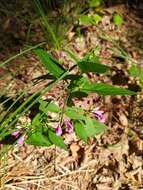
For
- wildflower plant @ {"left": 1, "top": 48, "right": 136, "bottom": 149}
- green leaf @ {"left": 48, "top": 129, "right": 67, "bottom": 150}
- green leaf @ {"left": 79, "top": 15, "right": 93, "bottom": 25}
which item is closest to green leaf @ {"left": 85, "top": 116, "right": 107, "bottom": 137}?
wildflower plant @ {"left": 1, "top": 48, "right": 136, "bottom": 149}

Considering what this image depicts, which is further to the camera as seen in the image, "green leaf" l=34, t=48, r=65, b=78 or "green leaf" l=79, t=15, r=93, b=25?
"green leaf" l=79, t=15, r=93, b=25

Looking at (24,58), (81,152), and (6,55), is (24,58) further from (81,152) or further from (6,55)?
(81,152)

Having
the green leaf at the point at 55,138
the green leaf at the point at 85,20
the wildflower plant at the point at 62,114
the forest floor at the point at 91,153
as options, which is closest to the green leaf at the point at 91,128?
the wildflower plant at the point at 62,114

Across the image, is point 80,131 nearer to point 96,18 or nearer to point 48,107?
point 48,107

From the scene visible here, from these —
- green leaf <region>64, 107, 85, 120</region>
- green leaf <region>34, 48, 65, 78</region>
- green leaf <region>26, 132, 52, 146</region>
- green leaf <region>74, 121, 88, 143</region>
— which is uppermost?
green leaf <region>34, 48, 65, 78</region>

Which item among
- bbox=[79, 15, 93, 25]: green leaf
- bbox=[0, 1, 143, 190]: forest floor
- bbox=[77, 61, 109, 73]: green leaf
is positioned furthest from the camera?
bbox=[79, 15, 93, 25]: green leaf

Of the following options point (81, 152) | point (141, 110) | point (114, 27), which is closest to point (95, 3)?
point (114, 27)

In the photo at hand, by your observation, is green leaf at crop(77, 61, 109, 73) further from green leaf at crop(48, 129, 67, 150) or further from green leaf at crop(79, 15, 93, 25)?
green leaf at crop(79, 15, 93, 25)
